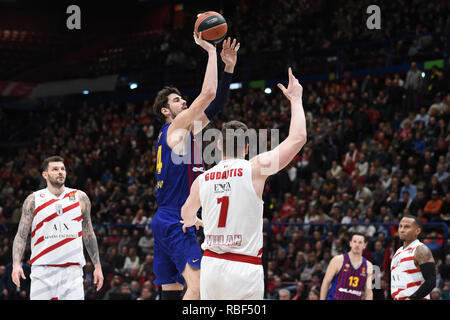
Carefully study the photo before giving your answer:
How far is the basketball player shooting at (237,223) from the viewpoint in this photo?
444 cm

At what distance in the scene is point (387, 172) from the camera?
12.7m

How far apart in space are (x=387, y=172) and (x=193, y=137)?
7779 mm

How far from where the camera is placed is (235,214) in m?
4.49

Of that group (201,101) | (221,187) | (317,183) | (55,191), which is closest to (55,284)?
(55,191)

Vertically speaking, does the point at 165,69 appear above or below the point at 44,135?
above

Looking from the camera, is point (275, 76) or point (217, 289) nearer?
point (217, 289)

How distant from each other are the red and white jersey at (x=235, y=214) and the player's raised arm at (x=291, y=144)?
0.13m

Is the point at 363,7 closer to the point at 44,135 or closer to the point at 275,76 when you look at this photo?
the point at 275,76

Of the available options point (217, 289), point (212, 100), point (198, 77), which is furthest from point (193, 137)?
point (198, 77)

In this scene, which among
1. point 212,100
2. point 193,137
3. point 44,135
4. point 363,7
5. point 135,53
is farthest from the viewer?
point 135,53

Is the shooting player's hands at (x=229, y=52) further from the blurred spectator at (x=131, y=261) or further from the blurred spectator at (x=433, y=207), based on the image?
the blurred spectator at (x=131, y=261)

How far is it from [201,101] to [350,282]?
4.67 metres

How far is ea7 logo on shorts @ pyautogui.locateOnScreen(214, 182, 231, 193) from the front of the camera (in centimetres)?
454
